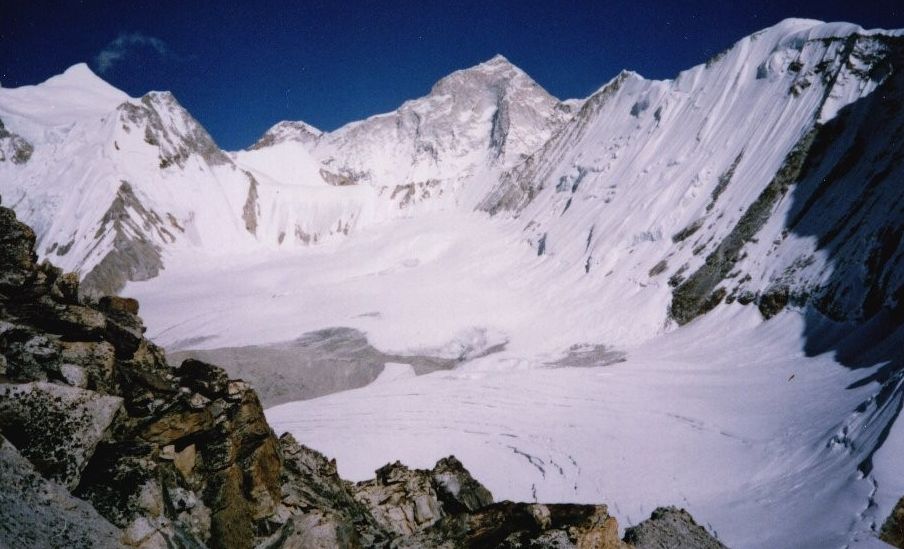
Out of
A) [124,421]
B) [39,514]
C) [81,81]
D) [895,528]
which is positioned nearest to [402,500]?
[124,421]

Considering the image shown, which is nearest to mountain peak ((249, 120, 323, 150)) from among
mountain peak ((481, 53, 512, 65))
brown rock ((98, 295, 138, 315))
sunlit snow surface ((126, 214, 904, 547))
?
mountain peak ((481, 53, 512, 65))

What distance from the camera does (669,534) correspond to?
8266mm

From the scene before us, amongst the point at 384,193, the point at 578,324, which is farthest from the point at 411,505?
the point at 384,193

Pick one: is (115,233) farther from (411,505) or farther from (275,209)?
(411,505)

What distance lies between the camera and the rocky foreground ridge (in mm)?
4941

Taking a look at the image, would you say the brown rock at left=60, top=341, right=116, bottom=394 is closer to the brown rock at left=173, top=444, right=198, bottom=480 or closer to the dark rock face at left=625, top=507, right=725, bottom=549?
the brown rock at left=173, top=444, right=198, bottom=480

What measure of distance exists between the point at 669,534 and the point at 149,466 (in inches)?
304

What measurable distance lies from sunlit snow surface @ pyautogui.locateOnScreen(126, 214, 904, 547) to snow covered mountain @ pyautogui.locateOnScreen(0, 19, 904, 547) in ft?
0.41

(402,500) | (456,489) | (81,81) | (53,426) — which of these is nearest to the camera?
(53,426)

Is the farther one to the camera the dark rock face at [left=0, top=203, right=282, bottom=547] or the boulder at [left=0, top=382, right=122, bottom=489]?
the dark rock face at [left=0, top=203, right=282, bottom=547]

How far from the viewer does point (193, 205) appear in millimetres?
85375

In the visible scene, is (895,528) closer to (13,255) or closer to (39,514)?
(39,514)

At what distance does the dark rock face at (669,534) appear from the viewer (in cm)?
799

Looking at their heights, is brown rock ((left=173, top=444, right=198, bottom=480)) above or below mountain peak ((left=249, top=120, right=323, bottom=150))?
below
